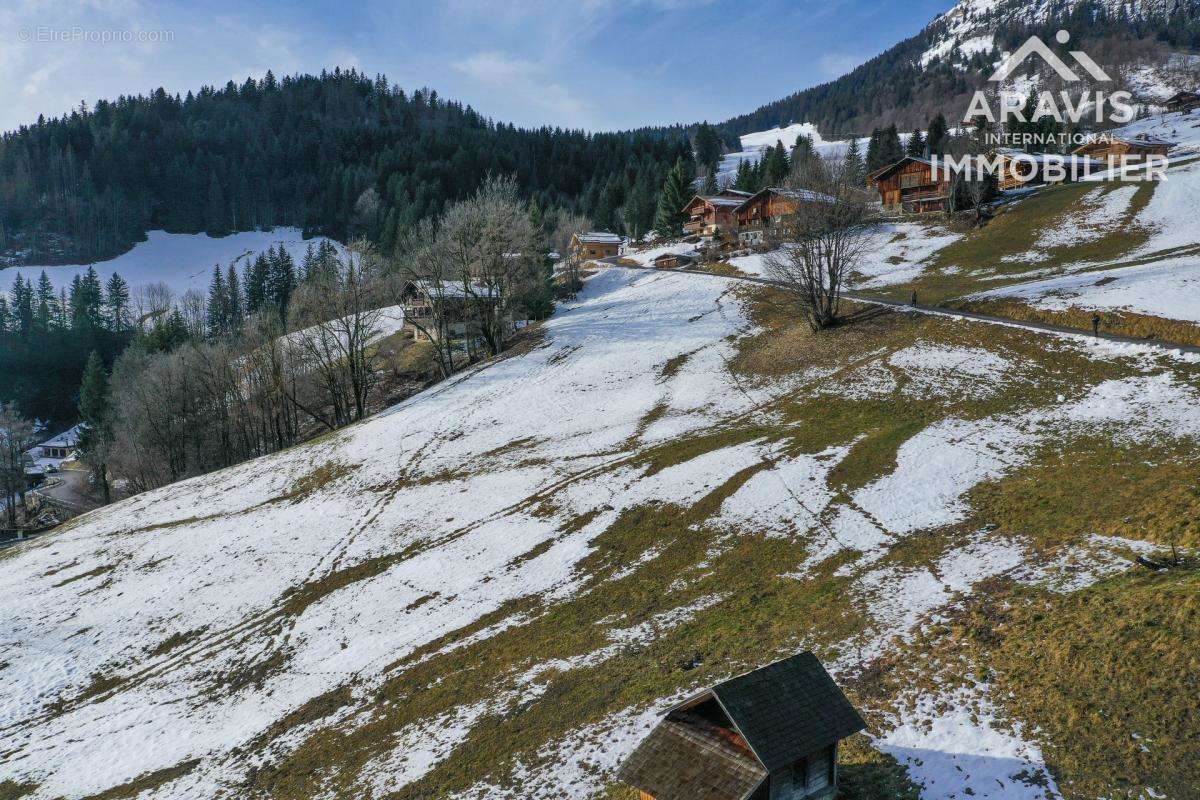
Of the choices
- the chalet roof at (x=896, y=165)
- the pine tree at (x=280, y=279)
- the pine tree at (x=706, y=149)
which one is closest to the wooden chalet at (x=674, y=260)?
the chalet roof at (x=896, y=165)

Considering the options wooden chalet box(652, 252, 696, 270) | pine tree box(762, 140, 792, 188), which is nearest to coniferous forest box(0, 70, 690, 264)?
pine tree box(762, 140, 792, 188)

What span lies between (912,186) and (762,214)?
67.8 ft

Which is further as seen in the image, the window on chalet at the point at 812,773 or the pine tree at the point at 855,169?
the pine tree at the point at 855,169

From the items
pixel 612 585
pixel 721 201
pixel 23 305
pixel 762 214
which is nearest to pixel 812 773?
pixel 612 585

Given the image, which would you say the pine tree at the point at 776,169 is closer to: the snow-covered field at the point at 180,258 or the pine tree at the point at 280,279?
the pine tree at the point at 280,279

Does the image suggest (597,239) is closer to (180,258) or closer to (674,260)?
(674,260)

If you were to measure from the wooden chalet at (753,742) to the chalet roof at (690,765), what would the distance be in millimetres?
17

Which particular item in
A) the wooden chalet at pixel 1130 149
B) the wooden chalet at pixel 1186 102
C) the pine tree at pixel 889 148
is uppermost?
the wooden chalet at pixel 1186 102

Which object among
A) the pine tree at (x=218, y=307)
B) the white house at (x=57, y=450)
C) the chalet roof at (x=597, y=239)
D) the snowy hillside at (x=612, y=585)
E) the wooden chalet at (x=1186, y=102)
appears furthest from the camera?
the wooden chalet at (x=1186, y=102)

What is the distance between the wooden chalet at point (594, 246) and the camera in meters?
105

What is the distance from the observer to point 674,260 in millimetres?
86812

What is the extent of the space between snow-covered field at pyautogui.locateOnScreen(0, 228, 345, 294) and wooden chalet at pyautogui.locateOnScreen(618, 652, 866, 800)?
171 meters

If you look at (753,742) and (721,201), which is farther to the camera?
(721,201)

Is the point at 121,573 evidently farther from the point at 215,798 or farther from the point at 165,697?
the point at 215,798
